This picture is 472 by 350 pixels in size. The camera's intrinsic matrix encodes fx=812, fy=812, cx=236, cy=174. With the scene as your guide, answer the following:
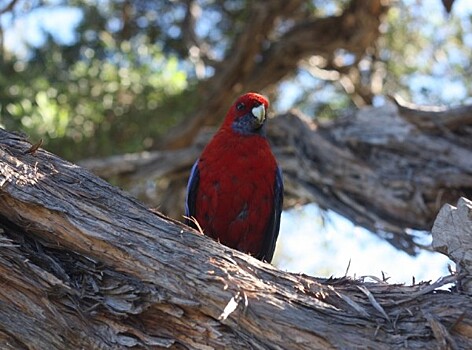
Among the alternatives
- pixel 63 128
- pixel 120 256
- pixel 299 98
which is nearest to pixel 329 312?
pixel 120 256

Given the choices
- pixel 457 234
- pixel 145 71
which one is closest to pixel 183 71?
pixel 145 71

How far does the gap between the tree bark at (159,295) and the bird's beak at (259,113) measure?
5.53 feet

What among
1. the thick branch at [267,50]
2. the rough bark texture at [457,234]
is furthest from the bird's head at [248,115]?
the thick branch at [267,50]

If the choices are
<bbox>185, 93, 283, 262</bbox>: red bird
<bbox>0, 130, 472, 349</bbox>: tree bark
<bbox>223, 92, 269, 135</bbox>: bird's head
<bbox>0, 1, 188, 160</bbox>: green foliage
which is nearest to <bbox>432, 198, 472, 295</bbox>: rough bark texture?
<bbox>0, 130, 472, 349</bbox>: tree bark

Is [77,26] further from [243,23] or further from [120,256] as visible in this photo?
[120,256]

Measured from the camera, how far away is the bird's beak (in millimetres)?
4484

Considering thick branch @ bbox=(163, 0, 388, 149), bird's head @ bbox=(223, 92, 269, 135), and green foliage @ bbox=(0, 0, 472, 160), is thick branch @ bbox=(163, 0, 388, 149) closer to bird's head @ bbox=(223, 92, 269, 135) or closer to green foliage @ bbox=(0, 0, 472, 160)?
green foliage @ bbox=(0, 0, 472, 160)

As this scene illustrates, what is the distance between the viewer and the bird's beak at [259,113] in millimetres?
4484

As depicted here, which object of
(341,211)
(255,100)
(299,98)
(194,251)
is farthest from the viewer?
(299,98)

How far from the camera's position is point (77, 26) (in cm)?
676

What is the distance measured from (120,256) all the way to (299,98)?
17.5 feet

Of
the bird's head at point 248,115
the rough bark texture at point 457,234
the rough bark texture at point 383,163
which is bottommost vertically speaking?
the rough bark texture at point 383,163

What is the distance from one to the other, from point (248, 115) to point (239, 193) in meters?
0.59

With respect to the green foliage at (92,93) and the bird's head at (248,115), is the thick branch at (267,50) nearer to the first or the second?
the green foliage at (92,93)
